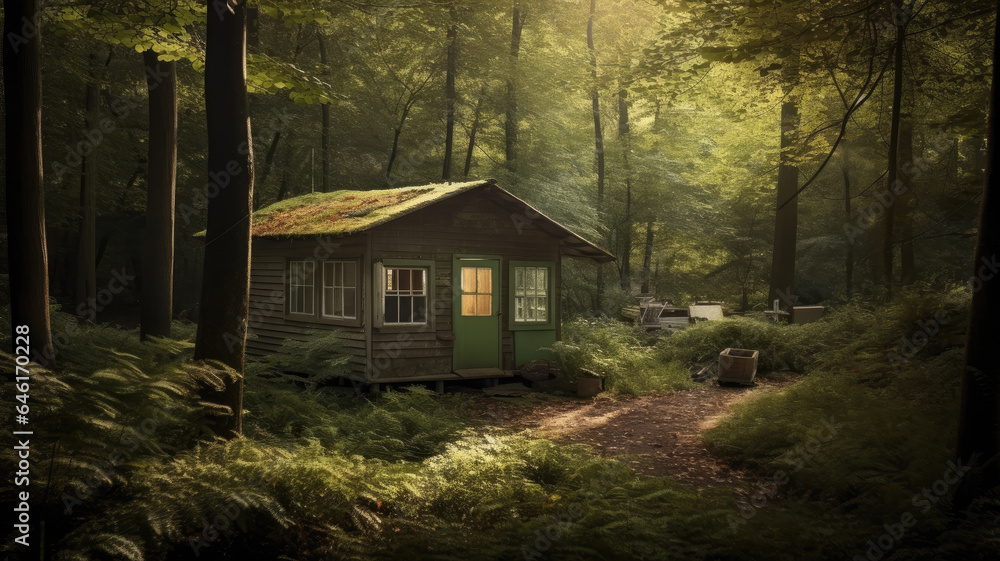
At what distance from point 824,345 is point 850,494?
9.65 m

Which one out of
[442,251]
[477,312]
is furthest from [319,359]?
[477,312]

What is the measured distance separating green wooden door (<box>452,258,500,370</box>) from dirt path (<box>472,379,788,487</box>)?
130 centimetres

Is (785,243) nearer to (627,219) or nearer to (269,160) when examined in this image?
(627,219)

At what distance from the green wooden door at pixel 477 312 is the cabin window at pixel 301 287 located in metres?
3.15

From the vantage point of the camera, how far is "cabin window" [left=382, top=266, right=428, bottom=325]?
42.4 ft

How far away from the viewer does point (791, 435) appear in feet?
26.0

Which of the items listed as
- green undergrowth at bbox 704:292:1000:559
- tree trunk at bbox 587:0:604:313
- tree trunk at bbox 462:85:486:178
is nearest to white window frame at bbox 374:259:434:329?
green undergrowth at bbox 704:292:1000:559

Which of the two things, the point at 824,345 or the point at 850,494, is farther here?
the point at 824,345

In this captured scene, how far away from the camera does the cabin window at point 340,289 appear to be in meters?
13.1

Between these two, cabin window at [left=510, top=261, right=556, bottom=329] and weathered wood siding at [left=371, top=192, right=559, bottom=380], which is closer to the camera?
weathered wood siding at [left=371, top=192, right=559, bottom=380]

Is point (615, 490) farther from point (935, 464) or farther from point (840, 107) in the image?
point (840, 107)

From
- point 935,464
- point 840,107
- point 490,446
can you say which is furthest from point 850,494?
point 840,107

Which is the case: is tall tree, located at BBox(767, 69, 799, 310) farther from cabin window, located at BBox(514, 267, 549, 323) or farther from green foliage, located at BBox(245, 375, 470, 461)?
green foliage, located at BBox(245, 375, 470, 461)

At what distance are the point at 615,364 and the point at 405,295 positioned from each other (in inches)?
178
